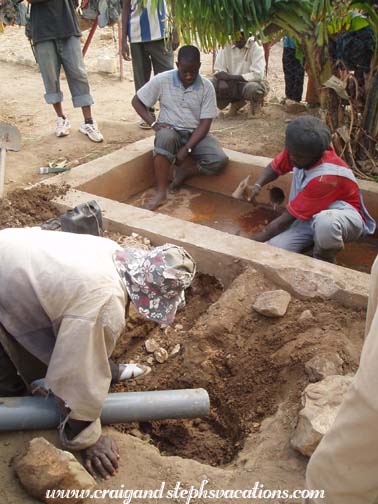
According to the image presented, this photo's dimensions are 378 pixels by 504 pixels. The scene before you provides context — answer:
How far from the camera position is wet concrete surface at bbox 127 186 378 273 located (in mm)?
4098

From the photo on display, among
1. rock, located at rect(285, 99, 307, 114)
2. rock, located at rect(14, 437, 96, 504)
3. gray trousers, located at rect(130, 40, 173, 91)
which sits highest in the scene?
gray trousers, located at rect(130, 40, 173, 91)

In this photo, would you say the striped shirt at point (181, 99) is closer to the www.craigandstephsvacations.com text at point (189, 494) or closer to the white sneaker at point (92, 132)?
the white sneaker at point (92, 132)

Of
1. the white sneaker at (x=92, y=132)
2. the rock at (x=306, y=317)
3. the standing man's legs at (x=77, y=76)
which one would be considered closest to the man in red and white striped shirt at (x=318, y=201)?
the rock at (x=306, y=317)

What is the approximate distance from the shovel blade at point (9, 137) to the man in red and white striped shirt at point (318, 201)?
104 inches

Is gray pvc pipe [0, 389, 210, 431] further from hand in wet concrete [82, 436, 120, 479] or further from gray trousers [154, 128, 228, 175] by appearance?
gray trousers [154, 128, 228, 175]

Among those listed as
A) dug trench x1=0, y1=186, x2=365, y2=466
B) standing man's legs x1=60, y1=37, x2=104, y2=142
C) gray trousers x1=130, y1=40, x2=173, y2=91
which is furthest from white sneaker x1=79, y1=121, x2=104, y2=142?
dug trench x1=0, y1=186, x2=365, y2=466

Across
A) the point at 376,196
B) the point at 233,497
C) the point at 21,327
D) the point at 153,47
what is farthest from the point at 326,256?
the point at 153,47

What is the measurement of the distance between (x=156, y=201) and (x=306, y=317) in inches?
85.8

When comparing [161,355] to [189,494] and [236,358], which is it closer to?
[236,358]

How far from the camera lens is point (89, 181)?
4.20m

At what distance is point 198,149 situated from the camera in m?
4.69

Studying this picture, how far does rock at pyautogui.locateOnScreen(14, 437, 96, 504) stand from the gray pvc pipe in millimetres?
199

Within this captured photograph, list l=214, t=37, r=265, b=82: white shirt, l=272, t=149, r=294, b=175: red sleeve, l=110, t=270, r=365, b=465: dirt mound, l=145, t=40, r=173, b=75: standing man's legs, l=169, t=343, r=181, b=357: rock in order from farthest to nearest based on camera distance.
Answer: l=214, t=37, r=265, b=82: white shirt < l=145, t=40, r=173, b=75: standing man's legs < l=272, t=149, r=294, b=175: red sleeve < l=169, t=343, r=181, b=357: rock < l=110, t=270, r=365, b=465: dirt mound

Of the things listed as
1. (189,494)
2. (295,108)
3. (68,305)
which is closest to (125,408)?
(189,494)
